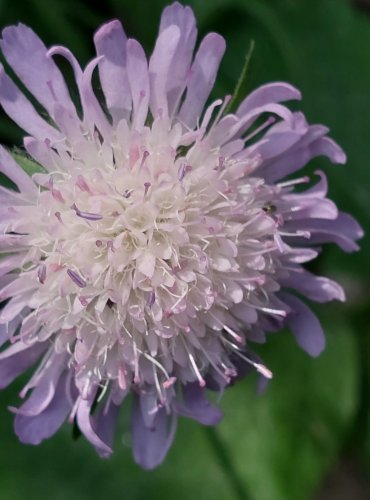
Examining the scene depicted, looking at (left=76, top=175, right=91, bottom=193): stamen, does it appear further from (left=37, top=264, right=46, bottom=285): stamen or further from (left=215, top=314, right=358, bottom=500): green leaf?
(left=215, top=314, right=358, bottom=500): green leaf

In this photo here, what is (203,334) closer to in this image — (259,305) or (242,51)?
(259,305)

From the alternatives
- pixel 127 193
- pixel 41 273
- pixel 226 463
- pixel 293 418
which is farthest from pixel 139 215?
pixel 293 418

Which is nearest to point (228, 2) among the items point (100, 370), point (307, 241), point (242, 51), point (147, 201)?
point (242, 51)

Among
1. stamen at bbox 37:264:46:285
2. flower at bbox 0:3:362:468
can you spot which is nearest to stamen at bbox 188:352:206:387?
flower at bbox 0:3:362:468

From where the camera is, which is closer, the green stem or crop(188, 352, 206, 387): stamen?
crop(188, 352, 206, 387): stamen

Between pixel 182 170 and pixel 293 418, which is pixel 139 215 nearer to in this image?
pixel 182 170

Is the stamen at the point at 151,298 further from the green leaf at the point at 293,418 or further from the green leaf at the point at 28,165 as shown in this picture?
Result: the green leaf at the point at 293,418
